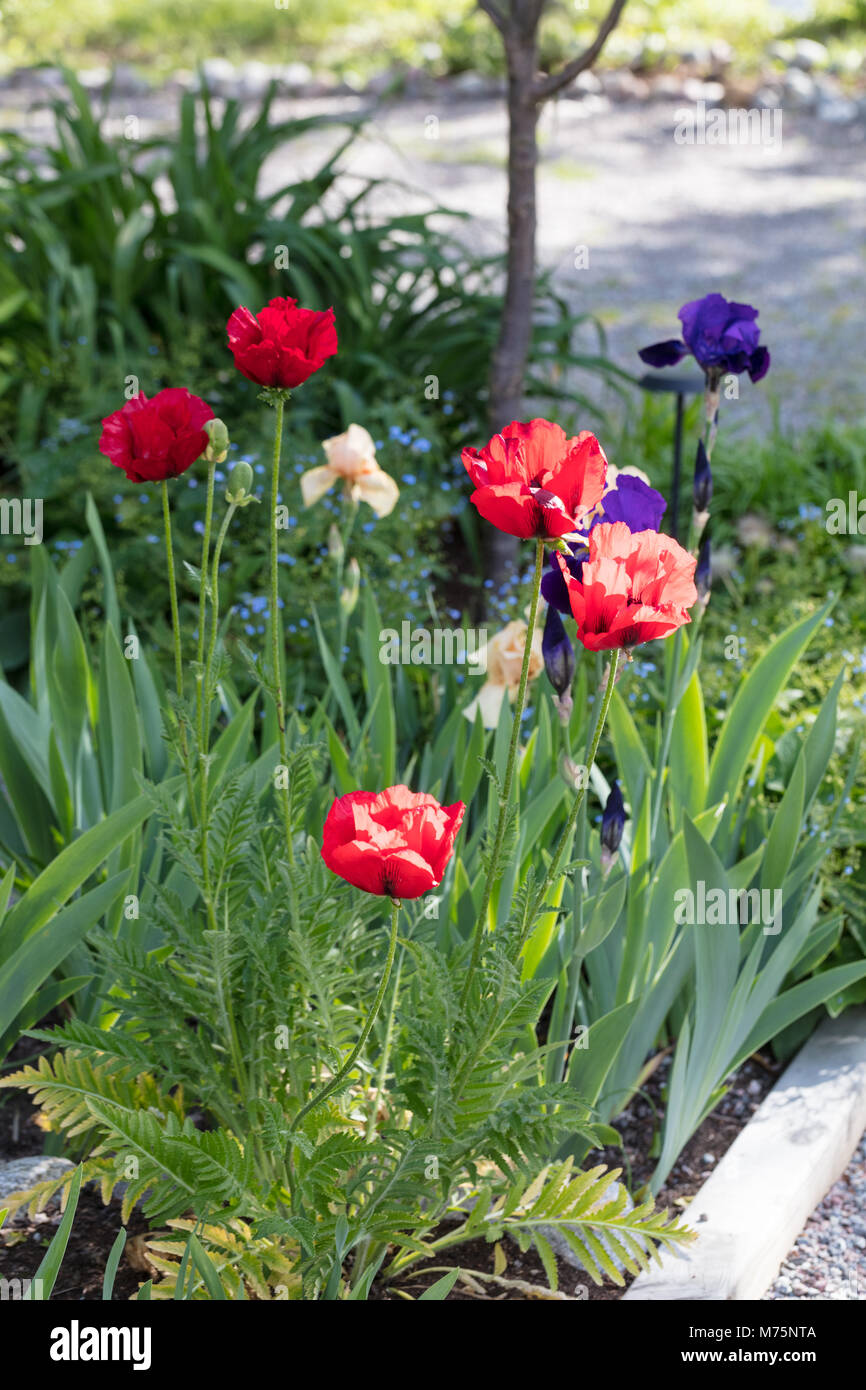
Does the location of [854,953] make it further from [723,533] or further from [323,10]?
[323,10]

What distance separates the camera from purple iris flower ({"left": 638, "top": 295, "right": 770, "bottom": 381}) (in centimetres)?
186

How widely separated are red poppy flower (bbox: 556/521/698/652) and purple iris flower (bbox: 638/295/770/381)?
67 cm

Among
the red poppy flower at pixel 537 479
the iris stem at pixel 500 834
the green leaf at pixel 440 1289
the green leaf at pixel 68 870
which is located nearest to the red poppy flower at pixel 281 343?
the red poppy flower at pixel 537 479

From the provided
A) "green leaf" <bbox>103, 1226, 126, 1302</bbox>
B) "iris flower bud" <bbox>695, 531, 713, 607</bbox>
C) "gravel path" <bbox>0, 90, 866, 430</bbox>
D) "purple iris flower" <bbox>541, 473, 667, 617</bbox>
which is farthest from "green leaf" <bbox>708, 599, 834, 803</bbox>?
"gravel path" <bbox>0, 90, 866, 430</bbox>

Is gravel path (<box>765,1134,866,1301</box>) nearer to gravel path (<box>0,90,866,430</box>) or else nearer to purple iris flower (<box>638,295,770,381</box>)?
purple iris flower (<box>638,295,770,381</box>)

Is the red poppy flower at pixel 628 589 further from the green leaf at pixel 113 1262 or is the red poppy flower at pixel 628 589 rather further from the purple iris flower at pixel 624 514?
the green leaf at pixel 113 1262

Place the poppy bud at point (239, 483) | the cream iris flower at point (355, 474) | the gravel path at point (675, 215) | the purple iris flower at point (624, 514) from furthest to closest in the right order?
the gravel path at point (675, 215) < the cream iris flower at point (355, 474) < the purple iris flower at point (624, 514) < the poppy bud at point (239, 483)

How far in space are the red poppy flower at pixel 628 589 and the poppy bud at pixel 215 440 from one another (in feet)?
1.43

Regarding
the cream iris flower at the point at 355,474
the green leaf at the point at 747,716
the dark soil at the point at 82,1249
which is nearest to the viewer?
the dark soil at the point at 82,1249

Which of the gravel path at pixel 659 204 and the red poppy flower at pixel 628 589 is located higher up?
the gravel path at pixel 659 204

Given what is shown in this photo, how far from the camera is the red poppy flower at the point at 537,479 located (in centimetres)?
126

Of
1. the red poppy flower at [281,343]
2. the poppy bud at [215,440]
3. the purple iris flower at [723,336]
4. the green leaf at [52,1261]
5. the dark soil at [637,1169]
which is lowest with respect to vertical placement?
the dark soil at [637,1169]

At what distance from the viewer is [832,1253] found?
6.69ft
